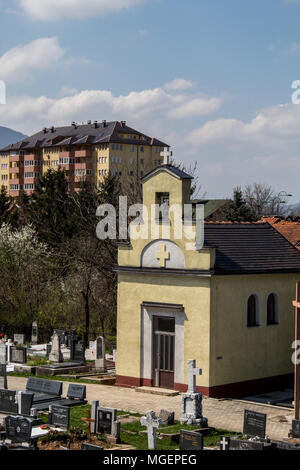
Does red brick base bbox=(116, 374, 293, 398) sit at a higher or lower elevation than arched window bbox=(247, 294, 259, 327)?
lower

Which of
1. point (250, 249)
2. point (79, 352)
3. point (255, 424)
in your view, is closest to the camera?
point (255, 424)

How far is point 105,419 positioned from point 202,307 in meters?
7.54

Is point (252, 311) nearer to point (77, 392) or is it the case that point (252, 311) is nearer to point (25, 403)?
point (77, 392)

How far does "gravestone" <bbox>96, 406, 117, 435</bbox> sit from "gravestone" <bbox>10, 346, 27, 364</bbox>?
45.0 ft

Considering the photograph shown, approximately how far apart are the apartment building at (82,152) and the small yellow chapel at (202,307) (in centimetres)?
10171

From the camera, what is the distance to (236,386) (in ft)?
95.9

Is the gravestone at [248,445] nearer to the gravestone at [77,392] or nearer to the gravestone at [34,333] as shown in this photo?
the gravestone at [77,392]

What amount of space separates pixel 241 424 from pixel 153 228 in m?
8.44

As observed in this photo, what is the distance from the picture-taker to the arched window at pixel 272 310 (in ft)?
102

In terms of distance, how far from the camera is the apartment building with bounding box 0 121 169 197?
447 ft

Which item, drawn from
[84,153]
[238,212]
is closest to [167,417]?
[238,212]

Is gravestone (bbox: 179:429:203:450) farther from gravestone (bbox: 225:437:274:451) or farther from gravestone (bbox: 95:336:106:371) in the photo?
gravestone (bbox: 95:336:106:371)

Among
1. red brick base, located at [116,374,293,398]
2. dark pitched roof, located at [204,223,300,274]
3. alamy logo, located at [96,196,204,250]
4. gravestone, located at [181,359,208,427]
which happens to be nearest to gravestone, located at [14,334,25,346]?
red brick base, located at [116,374,293,398]
